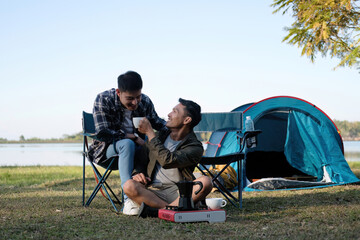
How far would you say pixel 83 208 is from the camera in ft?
11.2

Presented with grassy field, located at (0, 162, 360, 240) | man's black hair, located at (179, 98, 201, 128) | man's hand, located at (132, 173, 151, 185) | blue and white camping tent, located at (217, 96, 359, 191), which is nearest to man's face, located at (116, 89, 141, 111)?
man's black hair, located at (179, 98, 201, 128)

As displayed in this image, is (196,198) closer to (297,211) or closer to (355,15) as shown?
(297,211)

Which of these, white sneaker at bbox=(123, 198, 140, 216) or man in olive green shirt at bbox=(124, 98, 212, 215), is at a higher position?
man in olive green shirt at bbox=(124, 98, 212, 215)

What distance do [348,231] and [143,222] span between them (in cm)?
120

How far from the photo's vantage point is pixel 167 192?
9.70 ft

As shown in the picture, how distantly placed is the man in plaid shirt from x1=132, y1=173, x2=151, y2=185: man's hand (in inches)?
2.2

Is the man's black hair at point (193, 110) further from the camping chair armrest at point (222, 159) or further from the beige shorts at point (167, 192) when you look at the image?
the camping chair armrest at point (222, 159)

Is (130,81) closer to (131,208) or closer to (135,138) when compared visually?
(135,138)

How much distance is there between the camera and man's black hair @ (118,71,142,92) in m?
3.02

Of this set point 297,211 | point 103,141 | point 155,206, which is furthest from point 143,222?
point 297,211

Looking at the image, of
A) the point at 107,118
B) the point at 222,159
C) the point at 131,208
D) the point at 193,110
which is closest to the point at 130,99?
the point at 107,118

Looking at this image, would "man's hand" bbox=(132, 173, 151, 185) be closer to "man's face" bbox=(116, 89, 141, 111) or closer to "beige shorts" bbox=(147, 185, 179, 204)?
"beige shorts" bbox=(147, 185, 179, 204)

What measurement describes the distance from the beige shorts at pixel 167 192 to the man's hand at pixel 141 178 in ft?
0.28

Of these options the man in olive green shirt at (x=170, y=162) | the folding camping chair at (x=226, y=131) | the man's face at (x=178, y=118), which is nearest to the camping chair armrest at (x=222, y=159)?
the folding camping chair at (x=226, y=131)
